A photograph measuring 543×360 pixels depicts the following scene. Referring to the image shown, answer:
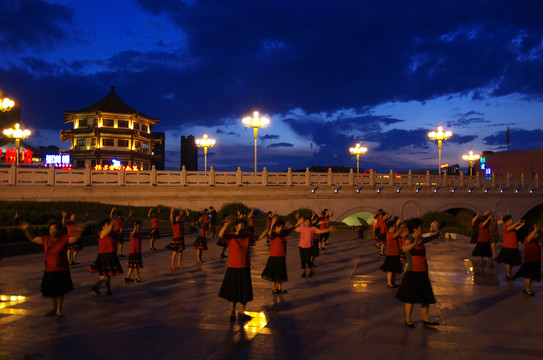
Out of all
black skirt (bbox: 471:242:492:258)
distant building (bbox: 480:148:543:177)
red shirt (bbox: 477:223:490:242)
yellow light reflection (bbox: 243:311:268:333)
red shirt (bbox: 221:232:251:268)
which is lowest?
yellow light reflection (bbox: 243:311:268:333)

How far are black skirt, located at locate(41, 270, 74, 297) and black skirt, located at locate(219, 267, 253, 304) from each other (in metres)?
2.84

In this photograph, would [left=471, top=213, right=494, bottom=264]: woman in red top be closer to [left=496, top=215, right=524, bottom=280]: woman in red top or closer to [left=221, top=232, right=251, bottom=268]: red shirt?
[left=496, top=215, right=524, bottom=280]: woman in red top

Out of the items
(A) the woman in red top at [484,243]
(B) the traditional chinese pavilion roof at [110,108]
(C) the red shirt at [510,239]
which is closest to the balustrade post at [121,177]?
(A) the woman in red top at [484,243]

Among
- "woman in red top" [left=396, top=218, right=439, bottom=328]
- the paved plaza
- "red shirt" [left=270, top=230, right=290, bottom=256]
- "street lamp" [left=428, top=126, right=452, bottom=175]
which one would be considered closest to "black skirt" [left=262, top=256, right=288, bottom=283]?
"red shirt" [left=270, top=230, right=290, bottom=256]

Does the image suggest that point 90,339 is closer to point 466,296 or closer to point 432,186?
point 466,296

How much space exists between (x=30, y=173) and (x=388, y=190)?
85.2 ft

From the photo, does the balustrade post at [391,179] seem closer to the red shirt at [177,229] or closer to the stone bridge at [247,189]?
the stone bridge at [247,189]

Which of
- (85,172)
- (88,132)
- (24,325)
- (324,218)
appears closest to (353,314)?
(24,325)

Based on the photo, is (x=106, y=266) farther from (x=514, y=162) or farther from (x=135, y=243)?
(x=514, y=162)

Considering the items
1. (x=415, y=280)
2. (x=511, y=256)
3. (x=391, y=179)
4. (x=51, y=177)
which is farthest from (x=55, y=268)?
(x=391, y=179)

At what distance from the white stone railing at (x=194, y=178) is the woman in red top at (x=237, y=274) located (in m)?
21.0

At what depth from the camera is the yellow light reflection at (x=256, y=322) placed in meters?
6.96

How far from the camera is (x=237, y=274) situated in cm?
748

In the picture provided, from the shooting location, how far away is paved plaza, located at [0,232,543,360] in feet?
19.4
